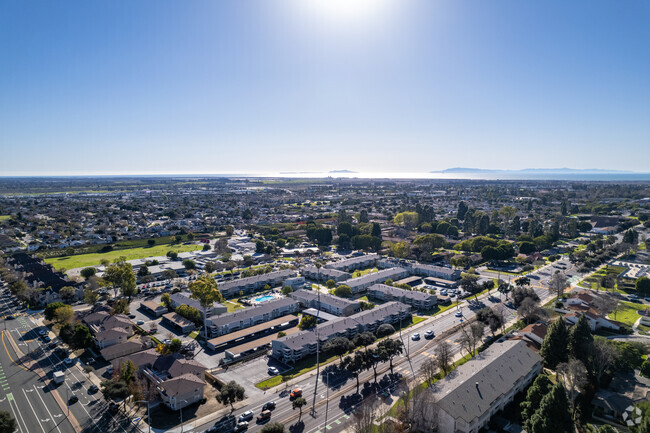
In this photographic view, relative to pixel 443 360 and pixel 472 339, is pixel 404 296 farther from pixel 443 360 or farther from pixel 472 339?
pixel 443 360

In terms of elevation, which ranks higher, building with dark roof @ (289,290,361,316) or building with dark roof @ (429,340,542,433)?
building with dark roof @ (429,340,542,433)

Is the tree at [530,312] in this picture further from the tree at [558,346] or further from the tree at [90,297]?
the tree at [90,297]

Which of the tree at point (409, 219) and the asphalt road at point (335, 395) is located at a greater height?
the tree at point (409, 219)

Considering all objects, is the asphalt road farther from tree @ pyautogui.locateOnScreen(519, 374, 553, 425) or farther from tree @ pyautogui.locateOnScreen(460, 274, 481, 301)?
tree @ pyautogui.locateOnScreen(460, 274, 481, 301)

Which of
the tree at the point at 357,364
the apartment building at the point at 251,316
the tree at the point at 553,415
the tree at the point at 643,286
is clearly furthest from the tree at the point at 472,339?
the tree at the point at 643,286

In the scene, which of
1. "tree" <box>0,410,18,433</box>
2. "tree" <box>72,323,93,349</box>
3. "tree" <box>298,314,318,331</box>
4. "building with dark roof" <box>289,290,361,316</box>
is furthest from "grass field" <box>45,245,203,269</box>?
"tree" <box>0,410,18,433</box>

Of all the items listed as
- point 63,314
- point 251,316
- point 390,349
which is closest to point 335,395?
point 390,349
